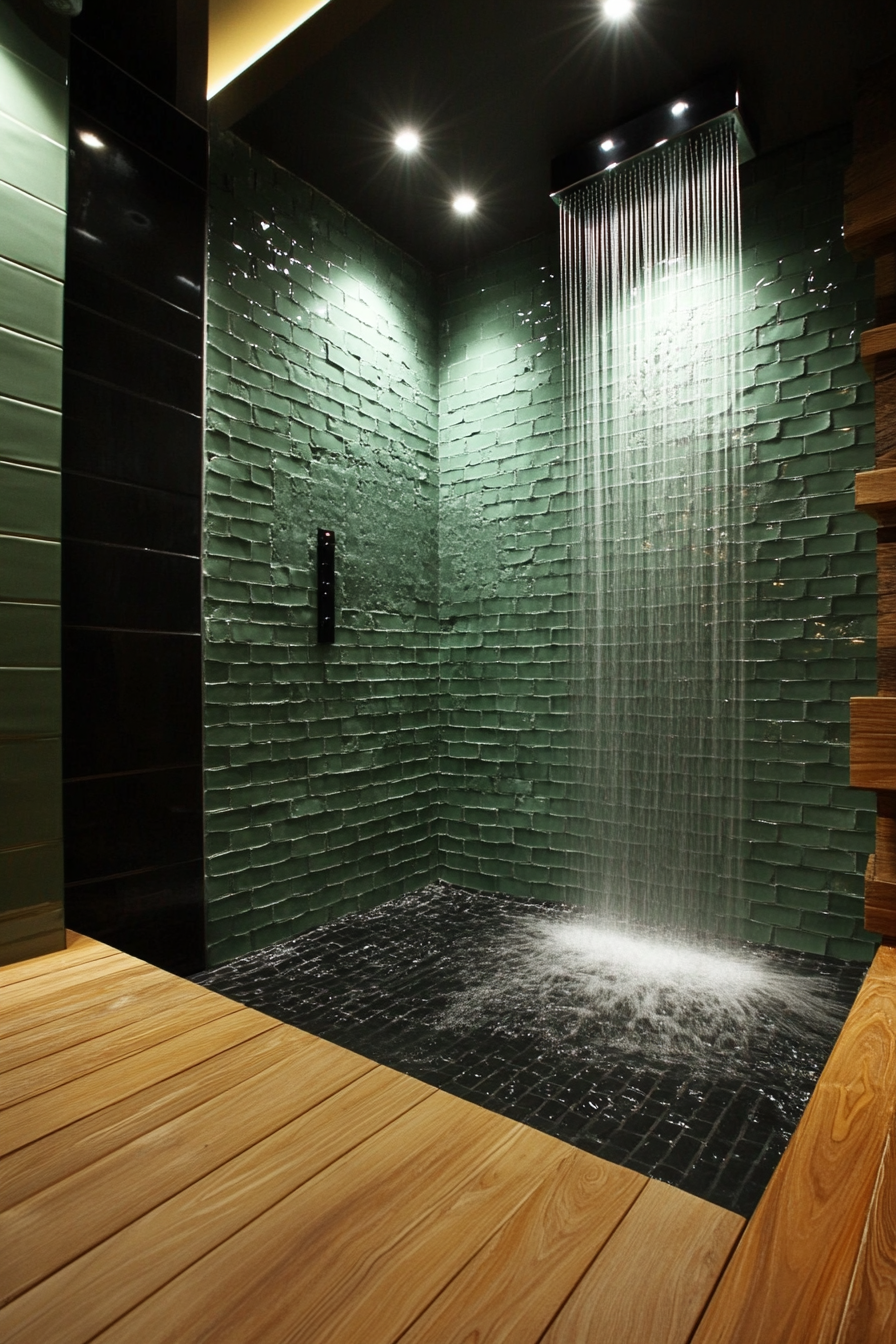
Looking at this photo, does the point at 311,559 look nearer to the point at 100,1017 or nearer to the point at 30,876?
the point at 30,876

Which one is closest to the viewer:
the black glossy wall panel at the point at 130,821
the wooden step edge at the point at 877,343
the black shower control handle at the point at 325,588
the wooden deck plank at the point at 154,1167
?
the wooden deck plank at the point at 154,1167

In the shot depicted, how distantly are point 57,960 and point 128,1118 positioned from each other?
2.89ft

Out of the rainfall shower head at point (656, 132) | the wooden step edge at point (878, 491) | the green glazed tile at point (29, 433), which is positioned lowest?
the wooden step edge at point (878, 491)

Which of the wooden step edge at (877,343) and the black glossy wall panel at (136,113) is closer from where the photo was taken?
the wooden step edge at (877,343)

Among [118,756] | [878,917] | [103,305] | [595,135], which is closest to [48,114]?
[103,305]

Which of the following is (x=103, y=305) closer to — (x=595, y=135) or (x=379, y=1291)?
(x=595, y=135)

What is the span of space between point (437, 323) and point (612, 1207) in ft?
13.6

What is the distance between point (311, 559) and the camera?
132 inches

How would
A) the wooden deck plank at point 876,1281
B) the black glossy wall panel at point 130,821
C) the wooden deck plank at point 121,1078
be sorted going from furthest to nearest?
1. the black glossy wall panel at point 130,821
2. the wooden deck plank at point 121,1078
3. the wooden deck plank at point 876,1281

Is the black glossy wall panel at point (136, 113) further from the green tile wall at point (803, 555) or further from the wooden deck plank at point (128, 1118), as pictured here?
the wooden deck plank at point (128, 1118)

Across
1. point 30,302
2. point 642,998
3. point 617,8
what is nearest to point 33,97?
point 30,302

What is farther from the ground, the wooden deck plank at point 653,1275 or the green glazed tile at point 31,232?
the green glazed tile at point 31,232

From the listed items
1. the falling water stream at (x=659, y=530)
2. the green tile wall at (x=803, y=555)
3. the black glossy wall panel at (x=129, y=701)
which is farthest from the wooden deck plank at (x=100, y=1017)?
the green tile wall at (x=803, y=555)

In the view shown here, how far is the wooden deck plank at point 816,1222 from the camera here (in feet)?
2.65
